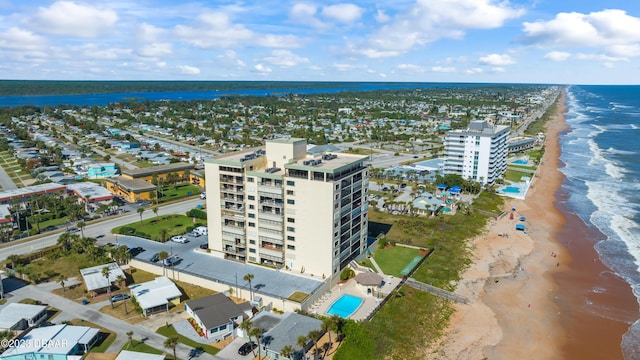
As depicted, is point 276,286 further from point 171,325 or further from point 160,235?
point 160,235

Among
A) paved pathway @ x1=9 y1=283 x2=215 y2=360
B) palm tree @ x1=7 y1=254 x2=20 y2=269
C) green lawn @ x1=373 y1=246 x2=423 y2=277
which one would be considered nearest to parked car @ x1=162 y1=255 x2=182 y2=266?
paved pathway @ x1=9 y1=283 x2=215 y2=360

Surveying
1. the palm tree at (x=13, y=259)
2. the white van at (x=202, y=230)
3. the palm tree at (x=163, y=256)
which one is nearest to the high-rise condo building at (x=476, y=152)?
the white van at (x=202, y=230)

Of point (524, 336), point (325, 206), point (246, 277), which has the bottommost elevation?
point (524, 336)

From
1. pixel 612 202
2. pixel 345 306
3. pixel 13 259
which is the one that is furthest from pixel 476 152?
pixel 13 259

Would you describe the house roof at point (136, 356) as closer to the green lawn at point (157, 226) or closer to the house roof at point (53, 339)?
the house roof at point (53, 339)

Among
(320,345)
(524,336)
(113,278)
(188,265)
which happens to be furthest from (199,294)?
(524,336)

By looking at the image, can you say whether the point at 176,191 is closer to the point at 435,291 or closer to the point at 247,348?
the point at 247,348

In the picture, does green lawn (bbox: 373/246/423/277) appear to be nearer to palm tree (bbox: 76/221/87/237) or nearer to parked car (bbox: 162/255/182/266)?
parked car (bbox: 162/255/182/266)
